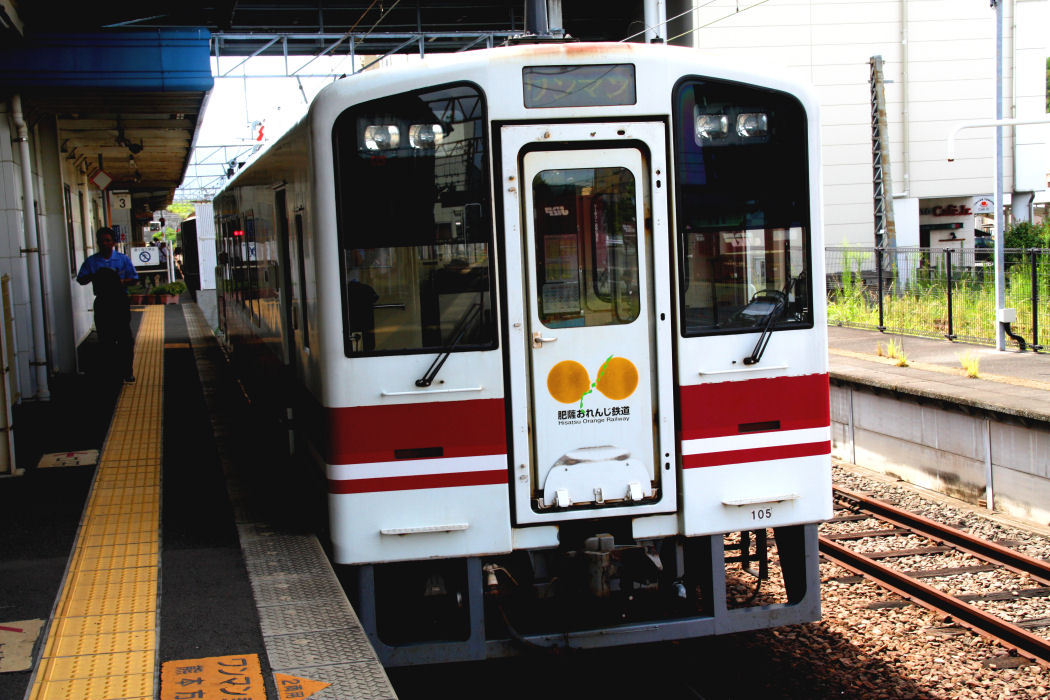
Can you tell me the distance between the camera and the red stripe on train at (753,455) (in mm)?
5004

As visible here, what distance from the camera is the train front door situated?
4898mm

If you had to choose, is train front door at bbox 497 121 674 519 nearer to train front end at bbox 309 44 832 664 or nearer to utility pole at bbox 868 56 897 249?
train front end at bbox 309 44 832 664

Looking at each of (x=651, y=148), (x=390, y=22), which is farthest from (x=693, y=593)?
(x=390, y=22)

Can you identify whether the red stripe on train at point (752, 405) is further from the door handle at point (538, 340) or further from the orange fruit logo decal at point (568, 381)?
the door handle at point (538, 340)

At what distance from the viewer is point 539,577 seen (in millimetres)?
5031

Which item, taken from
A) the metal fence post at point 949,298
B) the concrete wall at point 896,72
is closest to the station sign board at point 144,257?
the concrete wall at point 896,72

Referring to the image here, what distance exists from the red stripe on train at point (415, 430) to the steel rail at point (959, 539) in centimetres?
430

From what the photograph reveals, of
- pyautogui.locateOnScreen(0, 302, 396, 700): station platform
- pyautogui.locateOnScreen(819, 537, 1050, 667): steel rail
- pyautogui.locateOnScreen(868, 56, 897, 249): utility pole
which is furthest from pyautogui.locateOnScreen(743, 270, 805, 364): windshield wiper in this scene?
pyautogui.locateOnScreen(868, 56, 897, 249): utility pole

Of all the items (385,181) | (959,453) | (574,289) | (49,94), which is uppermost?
(49,94)

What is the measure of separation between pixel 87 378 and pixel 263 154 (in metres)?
7.07

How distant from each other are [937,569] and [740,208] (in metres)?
3.71

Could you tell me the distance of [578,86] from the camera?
15.9 ft

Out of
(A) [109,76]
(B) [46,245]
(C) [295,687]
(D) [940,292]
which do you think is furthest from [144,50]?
(D) [940,292]

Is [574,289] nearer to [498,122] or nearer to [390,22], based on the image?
[498,122]
